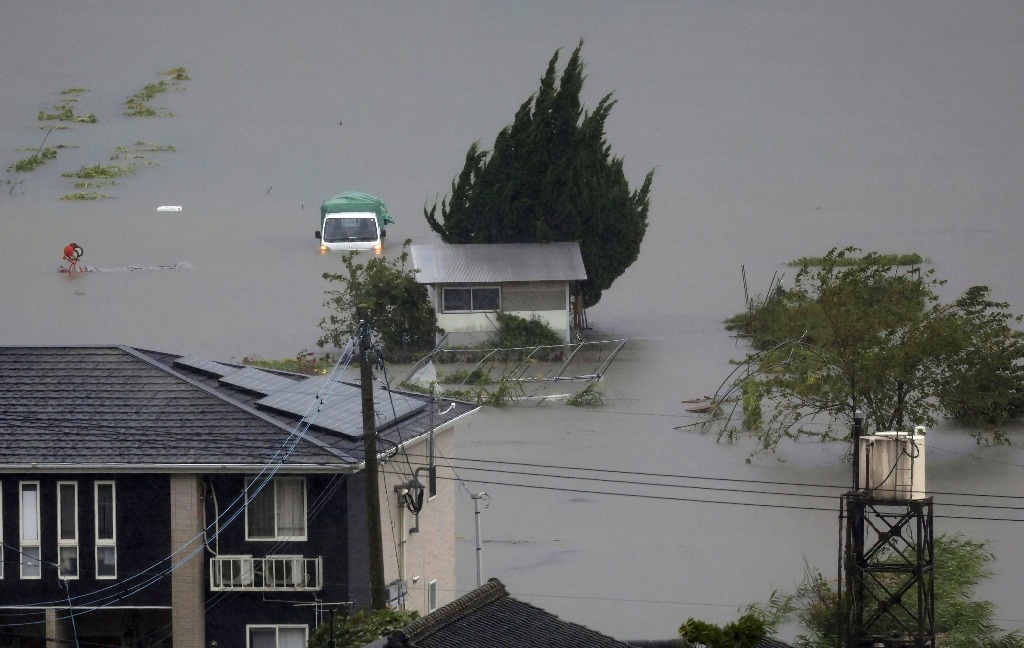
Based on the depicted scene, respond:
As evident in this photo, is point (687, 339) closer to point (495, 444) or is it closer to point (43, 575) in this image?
point (495, 444)

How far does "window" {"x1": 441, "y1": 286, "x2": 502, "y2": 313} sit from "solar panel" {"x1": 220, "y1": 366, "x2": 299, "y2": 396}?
1588 cm

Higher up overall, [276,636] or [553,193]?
[553,193]

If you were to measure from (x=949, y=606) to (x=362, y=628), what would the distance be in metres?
7.70

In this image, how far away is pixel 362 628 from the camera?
1426 centimetres

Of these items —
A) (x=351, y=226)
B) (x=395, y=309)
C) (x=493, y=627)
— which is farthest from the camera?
(x=351, y=226)

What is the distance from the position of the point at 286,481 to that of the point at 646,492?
35.4ft

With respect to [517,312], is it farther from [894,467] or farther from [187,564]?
[894,467]

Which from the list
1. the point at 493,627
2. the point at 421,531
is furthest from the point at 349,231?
the point at 493,627

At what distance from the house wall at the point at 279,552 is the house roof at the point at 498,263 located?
18.9 m

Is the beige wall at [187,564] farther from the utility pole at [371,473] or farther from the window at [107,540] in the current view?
the utility pole at [371,473]

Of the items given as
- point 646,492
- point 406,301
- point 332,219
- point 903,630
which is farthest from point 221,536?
point 332,219

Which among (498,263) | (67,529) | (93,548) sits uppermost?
(498,263)

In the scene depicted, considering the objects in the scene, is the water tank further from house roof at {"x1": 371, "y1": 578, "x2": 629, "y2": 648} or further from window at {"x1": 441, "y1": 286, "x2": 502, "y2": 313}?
window at {"x1": 441, "y1": 286, "x2": 502, "y2": 313}

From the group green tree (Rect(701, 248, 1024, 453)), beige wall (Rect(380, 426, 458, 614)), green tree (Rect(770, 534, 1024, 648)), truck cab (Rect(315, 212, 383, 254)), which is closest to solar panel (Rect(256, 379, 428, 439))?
beige wall (Rect(380, 426, 458, 614))
